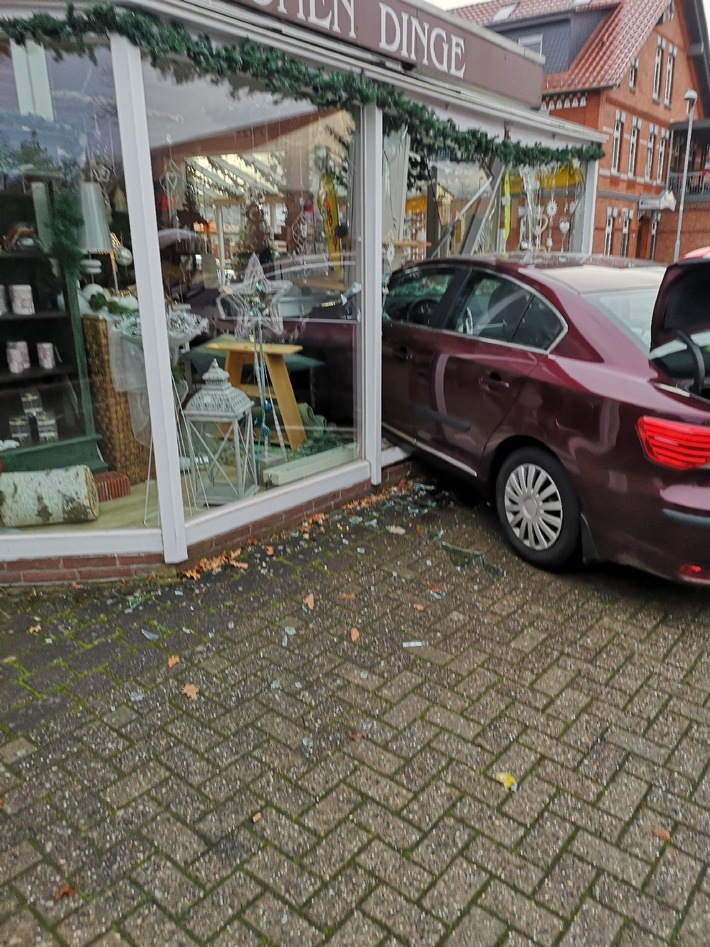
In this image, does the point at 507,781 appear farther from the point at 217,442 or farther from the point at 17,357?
the point at 17,357

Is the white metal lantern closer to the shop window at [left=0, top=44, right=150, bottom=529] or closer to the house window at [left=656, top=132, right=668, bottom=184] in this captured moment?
the shop window at [left=0, top=44, right=150, bottom=529]

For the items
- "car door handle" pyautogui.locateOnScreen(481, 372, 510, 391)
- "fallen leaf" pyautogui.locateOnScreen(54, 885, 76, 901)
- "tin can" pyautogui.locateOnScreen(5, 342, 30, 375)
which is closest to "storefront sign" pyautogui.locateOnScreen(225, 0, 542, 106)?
"car door handle" pyautogui.locateOnScreen(481, 372, 510, 391)

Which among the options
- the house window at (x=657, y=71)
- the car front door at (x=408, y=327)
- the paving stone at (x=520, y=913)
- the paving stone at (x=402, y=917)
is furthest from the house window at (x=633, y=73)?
the paving stone at (x=402, y=917)

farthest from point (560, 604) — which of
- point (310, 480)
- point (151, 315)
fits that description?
point (151, 315)

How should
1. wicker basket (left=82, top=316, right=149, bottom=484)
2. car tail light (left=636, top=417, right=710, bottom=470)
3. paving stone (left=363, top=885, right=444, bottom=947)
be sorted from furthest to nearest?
wicker basket (left=82, top=316, right=149, bottom=484) → car tail light (left=636, top=417, right=710, bottom=470) → paving stone (left=363, top=885, right=444, bottom=947)

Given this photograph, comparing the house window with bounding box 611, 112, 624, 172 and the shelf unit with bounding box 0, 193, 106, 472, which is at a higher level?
the house window with bounding box 611, 112, 624, 172

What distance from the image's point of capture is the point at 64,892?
7.21 ft

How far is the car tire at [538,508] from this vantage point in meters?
4.02

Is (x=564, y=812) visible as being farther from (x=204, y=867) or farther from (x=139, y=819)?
(x=139, y=819)

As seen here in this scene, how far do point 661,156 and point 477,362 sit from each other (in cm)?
2970

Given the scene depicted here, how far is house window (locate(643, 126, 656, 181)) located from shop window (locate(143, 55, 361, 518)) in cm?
2728

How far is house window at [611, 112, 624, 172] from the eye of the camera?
24.3 meters

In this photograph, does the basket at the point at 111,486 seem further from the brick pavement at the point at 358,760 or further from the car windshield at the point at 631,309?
the car windshield at the point at 631,309

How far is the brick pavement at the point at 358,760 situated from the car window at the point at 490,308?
1.60 metres
